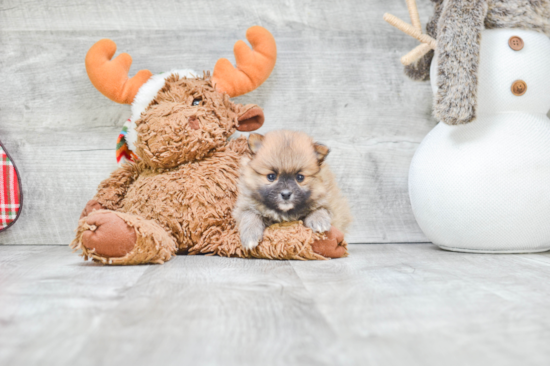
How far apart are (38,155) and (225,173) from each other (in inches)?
28.6

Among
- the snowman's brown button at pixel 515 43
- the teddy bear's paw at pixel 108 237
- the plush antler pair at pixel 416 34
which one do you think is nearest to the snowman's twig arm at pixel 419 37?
the plush antler pair at pixel 416 34

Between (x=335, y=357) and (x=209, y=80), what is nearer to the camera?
(x=335, y=357)

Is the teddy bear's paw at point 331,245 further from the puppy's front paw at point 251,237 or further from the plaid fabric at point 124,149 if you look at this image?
the plaid fabric at point 124,149

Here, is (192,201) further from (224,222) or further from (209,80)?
(209,80)

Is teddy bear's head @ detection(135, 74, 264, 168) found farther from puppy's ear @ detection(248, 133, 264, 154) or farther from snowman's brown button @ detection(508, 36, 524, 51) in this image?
snowman's brown button @ detection(508, 36, 524, 51)

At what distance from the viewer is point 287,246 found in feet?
4.22

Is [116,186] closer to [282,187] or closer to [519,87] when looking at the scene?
[282,187]

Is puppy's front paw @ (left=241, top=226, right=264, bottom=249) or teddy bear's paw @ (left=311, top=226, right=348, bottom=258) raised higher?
puppy's front paw @ (left=241, top=226, right=264, bottom=249)

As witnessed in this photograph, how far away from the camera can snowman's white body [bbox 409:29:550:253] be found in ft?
4.42

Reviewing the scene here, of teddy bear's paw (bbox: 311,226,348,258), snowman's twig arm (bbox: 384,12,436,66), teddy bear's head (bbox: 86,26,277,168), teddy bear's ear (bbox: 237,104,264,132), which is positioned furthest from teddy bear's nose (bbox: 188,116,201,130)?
snowman's twig arm (bbox: 384,12,436,66)

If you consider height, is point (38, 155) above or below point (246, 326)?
above

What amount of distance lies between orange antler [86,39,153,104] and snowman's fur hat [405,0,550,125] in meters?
0.92

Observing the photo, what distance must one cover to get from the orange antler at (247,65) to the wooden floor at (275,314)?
628mm

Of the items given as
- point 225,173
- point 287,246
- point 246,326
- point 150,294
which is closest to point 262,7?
point 225,173
